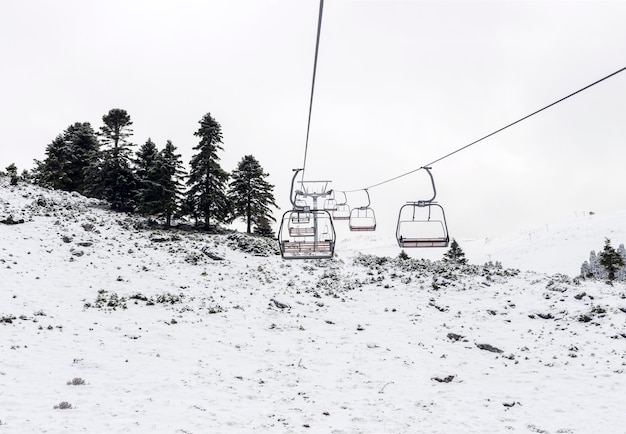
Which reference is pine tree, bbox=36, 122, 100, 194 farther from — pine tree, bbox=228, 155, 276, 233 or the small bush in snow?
the small bush in snow

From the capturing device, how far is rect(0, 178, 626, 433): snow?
35.6 feet

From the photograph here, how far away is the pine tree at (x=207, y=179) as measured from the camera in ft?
119

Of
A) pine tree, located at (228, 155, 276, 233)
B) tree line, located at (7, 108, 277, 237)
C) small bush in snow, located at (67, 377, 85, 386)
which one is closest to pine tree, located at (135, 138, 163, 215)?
tree line, located at (7, 108, 277, 237)

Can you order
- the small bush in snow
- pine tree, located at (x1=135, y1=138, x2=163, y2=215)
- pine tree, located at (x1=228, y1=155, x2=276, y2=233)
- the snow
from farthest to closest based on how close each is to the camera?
pine tree, located at (x1=228, y1=155, x2=276, y2=233), pine tree, located at (x1=135, y1=138, x2=163, y2=215), the small bush in snow, the snow

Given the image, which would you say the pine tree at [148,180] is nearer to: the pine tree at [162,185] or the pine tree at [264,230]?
the pine tree at [162,185]

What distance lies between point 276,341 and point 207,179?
74.5ft

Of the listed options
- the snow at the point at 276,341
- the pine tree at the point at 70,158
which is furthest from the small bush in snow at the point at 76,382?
the pine tree at the point at 70,158

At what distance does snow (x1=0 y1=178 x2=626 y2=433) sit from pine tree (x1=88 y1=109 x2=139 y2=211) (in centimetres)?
664

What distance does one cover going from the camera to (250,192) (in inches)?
1574

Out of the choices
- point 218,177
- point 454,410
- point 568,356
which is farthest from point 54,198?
point 568,356

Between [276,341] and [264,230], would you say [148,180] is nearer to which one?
[264,230]

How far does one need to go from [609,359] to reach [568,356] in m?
1.44

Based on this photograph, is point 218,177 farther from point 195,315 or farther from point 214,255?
point 195,315

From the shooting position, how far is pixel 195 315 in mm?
18875
